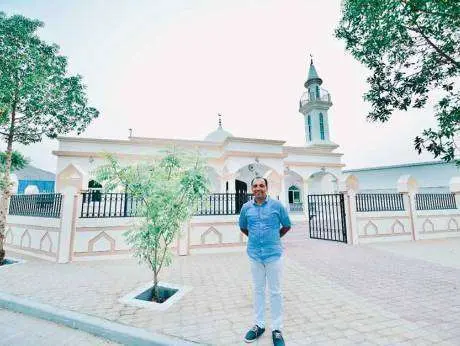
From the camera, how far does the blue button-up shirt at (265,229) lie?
9.38 feet

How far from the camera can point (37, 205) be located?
8.08m

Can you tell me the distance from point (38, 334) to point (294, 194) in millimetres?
21829

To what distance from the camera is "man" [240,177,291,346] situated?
277 centimetres

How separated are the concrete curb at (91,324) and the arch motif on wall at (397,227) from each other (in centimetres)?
1074

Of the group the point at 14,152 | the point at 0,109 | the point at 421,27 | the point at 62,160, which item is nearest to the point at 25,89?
the point at 0,109

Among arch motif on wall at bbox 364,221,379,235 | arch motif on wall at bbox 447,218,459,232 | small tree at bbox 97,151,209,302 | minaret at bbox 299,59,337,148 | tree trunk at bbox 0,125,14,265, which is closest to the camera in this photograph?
small tree at bbox 97,151,209,302

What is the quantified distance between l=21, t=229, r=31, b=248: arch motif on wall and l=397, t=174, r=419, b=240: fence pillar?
15.0 meters

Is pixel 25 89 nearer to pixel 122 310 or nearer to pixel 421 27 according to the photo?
pixel 122 310

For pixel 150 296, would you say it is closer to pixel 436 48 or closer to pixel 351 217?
pixel 351 217

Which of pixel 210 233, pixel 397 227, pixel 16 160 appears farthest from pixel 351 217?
pixel 16 160

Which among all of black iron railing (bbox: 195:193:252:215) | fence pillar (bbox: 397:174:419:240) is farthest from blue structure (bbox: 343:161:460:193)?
black iron railing (bbox: 195:193:252:215)

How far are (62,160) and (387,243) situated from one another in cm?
1782

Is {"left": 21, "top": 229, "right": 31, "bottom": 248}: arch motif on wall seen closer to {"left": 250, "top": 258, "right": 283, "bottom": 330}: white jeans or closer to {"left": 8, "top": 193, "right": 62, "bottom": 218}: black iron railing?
{"left": 8, "top": 193, "right": 62, "bottom": 218}: black iron railing

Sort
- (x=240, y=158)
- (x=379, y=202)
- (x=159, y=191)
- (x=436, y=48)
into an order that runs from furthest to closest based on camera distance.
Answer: (x=240, y=158) < (x=379, y=202) < (x=436, y=48) < (x=159, y=191)
